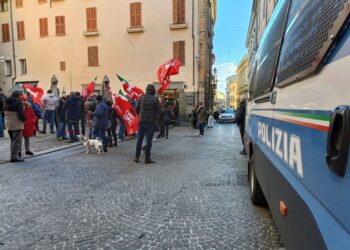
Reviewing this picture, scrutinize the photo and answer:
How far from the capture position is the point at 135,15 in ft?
84.0

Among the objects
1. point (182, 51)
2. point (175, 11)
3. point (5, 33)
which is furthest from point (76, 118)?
point (5, 33)

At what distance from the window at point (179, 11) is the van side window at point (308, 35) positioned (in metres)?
23.2

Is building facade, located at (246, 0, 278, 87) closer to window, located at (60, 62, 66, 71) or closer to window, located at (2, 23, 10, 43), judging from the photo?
window, located at (60, 62, 66, 71)

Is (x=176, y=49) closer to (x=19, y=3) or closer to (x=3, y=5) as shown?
(x=19, y=3)

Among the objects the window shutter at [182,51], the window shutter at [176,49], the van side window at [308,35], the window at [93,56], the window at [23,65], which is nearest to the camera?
the van side window at [308,35]

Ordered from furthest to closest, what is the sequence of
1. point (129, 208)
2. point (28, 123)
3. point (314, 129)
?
1. point (28, 123)
2. point (129, 208)
3. point (314, 129)

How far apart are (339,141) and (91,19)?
28.0 meters

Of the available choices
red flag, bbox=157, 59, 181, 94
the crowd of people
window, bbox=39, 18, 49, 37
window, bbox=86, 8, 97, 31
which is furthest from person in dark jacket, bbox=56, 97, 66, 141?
window, bbox=39, 18, 49, 37

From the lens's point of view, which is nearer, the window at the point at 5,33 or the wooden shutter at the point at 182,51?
the wooden shutter at the point at 182,51

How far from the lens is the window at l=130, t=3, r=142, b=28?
2550 centimetres

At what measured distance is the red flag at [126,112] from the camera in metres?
11.5

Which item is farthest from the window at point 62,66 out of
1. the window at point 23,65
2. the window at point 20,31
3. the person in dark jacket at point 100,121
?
the person in dark jacket at point 100,121

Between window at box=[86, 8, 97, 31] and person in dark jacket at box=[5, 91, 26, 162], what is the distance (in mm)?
20476

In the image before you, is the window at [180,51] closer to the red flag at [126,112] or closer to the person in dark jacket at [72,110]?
the red flag at [126,112]
